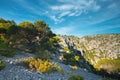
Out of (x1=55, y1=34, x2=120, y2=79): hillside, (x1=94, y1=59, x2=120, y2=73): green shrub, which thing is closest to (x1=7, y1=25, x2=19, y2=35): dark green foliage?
(x1=94, y1=59, x2=120, y2=73): green shrub

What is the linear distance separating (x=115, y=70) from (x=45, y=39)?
47.5 feet

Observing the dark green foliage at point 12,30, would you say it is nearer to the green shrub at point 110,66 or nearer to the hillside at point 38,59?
the hillside at point 38,59

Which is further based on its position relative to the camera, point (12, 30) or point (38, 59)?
point (12, 30)

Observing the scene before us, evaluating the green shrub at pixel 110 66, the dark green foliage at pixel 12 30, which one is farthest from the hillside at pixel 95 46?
the green shrub at pixel 110 66

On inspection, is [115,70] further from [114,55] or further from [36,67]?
[114,55]

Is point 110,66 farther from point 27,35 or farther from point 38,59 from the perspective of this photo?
point 27,35

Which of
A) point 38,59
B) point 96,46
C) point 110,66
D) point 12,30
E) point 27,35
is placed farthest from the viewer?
point 96,46

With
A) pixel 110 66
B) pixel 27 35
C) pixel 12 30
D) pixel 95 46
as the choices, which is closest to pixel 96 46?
pixel 95 46

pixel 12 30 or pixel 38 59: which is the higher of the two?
pixel 12 30

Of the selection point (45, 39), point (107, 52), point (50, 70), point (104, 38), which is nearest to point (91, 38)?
point (104, 38)

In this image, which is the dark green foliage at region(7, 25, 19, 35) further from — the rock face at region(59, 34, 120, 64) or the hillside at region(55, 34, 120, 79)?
the rock face at region(59, 34, 120, 64)

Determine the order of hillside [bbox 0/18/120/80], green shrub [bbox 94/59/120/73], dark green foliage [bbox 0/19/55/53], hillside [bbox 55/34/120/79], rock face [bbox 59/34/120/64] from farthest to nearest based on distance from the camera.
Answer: rock face [bbox 59/34/120/64]
hillside [bbox 55/34/120/79]
dark green foliage [bbox 0/19/55/53]
green shrub [bbox 94/59/120/73]
hillside [bbox 0/18/120/80]

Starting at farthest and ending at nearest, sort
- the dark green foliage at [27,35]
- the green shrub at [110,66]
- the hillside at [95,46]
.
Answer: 1. the hillside at [95,46]
2. the dark green foliage at [27,35]
3. the green shrub at [110,66]

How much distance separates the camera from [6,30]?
25.6 m
